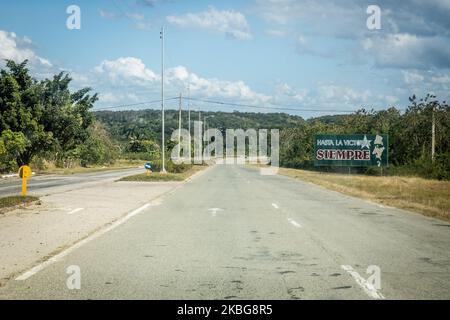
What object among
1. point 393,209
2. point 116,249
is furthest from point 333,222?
point 116,249

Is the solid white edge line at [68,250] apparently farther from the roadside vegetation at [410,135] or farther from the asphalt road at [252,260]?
the roadside vegetation at [410,135]

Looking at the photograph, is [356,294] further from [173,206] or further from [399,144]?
[399,144]

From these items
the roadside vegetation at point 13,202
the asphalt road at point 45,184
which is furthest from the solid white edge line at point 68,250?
the asphalt road at point 45,184

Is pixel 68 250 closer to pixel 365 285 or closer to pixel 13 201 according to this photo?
pixel 365 285

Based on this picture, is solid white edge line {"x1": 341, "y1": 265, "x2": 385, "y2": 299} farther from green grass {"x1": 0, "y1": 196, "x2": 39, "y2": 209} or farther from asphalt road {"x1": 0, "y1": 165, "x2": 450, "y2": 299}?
green grass {"x1": 0, "y1": 196, "x2": 39, "y2": 209}

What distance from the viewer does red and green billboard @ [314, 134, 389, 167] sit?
199 feet

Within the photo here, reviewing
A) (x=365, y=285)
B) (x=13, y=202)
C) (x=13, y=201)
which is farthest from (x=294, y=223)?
(x=13, y=201)

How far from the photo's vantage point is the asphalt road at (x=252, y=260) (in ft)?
23.9

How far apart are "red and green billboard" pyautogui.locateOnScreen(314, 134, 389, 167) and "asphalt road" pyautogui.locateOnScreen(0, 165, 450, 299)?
44912mm

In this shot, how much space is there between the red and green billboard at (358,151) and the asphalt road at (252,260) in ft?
147

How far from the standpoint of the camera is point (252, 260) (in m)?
9.53

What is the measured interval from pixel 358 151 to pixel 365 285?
5581cm

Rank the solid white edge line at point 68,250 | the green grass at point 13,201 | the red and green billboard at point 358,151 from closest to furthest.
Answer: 1. the solid white edge line at point 68,250
2. the green grass at point 13,201
3. the red and green billboard at point 358,151

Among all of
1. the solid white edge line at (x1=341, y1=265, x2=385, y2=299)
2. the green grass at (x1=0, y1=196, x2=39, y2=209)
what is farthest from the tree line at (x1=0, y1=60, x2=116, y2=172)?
the solid white edge line at (x1=341, y1=265, x2=385, y2=299)
